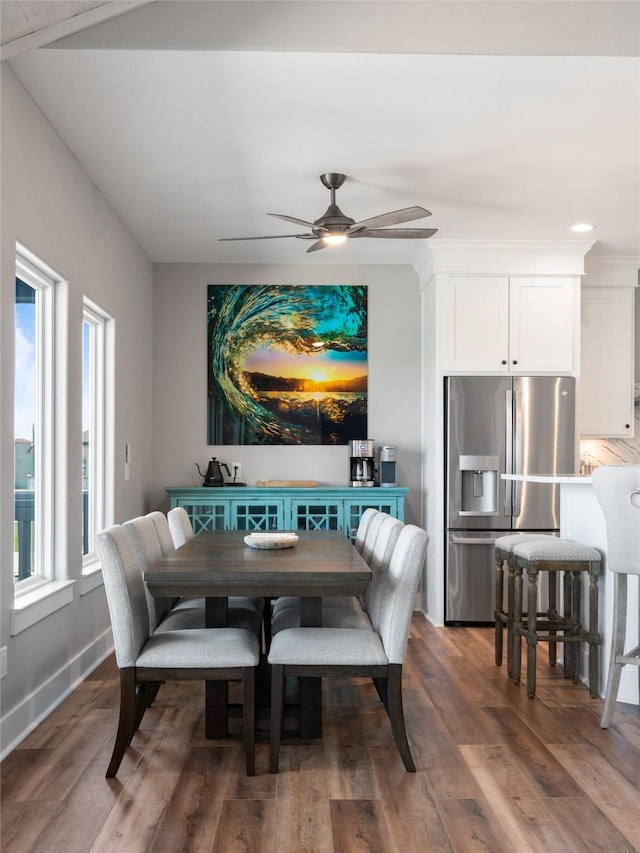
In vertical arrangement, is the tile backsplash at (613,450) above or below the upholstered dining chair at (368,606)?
above

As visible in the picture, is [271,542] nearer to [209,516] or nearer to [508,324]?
[209,516]

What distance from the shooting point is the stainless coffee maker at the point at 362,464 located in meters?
5.60

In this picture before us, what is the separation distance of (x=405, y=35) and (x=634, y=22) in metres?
0.85

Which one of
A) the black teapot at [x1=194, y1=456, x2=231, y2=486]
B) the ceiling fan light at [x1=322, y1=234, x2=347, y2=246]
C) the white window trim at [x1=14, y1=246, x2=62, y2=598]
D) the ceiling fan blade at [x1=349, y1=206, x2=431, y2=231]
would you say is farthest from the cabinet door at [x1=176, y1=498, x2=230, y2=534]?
the ceiling fan blade at [x1=349, y1=206, x2=431, y2=231]

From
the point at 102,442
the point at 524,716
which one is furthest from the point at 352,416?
the point at 524,716

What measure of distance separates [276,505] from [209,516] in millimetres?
497

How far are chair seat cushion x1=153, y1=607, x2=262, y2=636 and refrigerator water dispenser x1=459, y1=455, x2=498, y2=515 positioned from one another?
2.24 meters

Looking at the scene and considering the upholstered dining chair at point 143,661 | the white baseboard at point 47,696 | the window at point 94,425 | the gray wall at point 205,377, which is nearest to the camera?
the upholstered dining chair at point 143,661

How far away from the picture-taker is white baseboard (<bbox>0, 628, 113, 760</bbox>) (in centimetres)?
287

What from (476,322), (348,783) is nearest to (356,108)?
(476,322)

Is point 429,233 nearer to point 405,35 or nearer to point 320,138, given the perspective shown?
point 320,138

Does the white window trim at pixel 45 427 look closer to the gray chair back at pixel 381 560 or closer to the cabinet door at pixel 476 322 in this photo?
the gray chair back at pixel 381 560

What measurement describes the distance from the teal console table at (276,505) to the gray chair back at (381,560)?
76.8 inches

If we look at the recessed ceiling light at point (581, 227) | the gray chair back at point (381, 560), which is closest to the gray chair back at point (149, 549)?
the gray chair back at point (381, 560)
